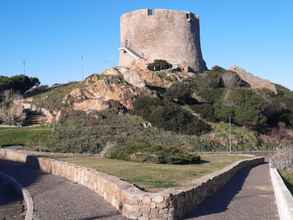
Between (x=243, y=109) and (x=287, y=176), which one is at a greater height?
(x=243, y=109)

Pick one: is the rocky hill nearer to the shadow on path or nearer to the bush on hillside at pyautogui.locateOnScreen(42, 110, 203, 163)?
the bush on hillside at pyautogui.locateOnScreen(42, 110, 203, 163)

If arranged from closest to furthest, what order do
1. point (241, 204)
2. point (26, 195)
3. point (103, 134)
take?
point (241, 204)
point (26, 195)
point (103, 134)

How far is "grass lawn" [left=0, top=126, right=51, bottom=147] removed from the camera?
35844mm

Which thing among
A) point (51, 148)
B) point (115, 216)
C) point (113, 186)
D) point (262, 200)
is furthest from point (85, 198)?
point (51, 148)

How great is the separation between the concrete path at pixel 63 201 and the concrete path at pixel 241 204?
206cm

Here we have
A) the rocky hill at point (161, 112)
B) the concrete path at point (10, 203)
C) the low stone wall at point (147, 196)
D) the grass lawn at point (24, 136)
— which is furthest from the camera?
the rocky hill at point (161, 112)

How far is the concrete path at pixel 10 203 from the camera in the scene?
1210 centimetres

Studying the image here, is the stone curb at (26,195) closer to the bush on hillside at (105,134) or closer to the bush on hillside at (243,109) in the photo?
the bush on hillside at (105,134)

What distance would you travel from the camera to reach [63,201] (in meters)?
12.6

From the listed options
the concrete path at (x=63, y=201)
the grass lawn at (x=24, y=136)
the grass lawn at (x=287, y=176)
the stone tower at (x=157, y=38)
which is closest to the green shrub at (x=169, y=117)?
the grass lawn at (x=24, y=136)

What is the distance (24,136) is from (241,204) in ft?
87.7

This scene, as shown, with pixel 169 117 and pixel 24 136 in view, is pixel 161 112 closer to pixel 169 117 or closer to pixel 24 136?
pixel 169 117

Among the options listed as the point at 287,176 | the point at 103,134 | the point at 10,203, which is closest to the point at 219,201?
the point at 10,203

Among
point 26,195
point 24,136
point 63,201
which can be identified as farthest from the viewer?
point 24,136
